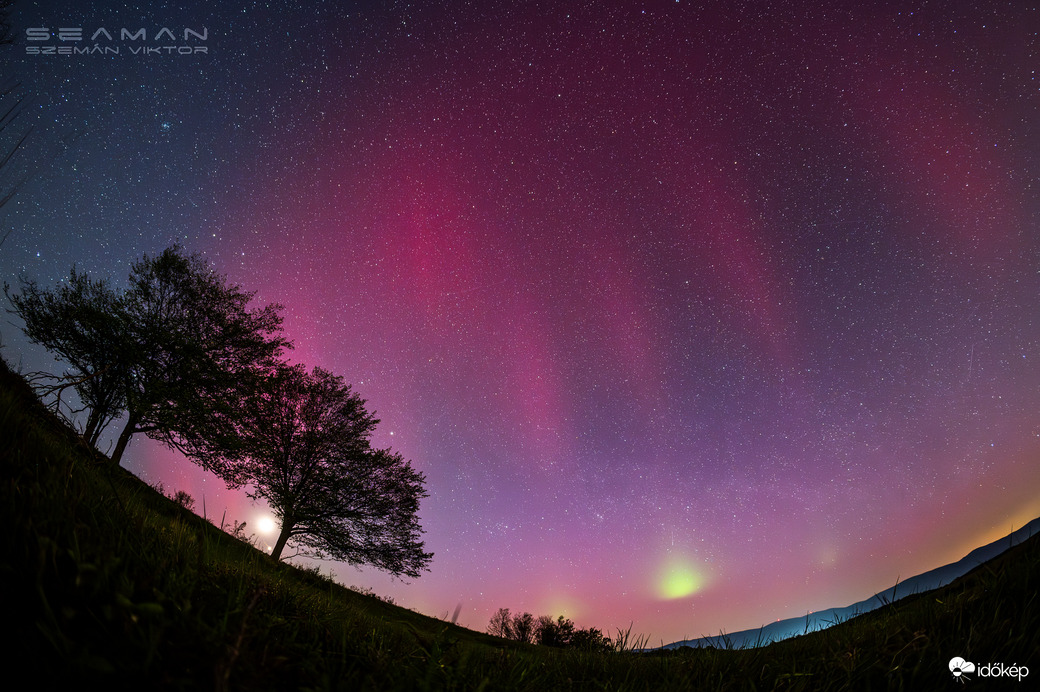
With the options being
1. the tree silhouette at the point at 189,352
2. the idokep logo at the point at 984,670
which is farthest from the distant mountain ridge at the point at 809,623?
the tree silhouette at the point at 189,352

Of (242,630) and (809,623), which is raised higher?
(809,623)

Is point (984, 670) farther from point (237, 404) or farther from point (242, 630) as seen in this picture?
point (237, 404)

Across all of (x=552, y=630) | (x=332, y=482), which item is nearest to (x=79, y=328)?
(x=332, y=482)

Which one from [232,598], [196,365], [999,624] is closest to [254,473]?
[196,365]

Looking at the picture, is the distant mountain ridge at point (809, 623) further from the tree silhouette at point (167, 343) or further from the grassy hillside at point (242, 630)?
the tree silhouette at point (167, 343)

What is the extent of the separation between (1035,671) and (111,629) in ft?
11.5

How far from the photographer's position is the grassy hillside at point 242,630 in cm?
101

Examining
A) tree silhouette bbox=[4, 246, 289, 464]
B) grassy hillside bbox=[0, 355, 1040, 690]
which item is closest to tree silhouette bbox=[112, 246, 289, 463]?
tree silhouette bbox=[4, 246, 289, 464]

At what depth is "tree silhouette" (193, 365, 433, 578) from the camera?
23438 mm

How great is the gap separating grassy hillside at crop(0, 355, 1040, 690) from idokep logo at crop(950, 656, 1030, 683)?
0.10 feet

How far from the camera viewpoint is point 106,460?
2730mm

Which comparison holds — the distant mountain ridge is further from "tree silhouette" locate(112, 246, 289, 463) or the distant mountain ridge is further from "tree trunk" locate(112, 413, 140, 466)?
"tree trunk" locate(112, 413, 140, 466)

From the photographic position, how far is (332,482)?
2362 cm

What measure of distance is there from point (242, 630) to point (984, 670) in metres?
2.99
